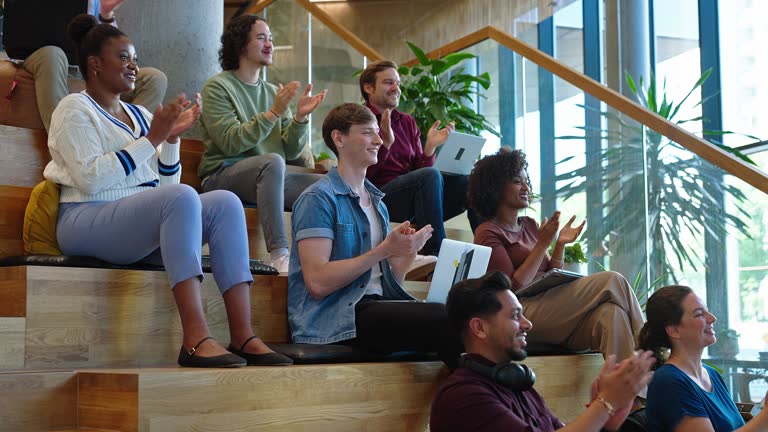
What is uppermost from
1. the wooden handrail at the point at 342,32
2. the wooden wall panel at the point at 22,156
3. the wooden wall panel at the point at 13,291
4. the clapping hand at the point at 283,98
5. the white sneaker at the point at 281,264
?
the wooden handrail at the point at 342,32

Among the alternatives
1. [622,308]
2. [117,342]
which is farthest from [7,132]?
[622,308]

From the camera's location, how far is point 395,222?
13.1 feet

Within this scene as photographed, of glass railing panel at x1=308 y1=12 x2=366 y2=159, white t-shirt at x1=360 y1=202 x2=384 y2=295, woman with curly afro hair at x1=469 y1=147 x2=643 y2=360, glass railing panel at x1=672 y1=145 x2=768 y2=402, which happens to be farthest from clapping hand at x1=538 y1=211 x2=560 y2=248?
glass railing panel at x1=308 y1=12 x2=366 y2=159

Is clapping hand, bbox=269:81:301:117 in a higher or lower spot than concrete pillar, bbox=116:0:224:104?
lower

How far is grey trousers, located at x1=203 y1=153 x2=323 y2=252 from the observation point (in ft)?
11.3

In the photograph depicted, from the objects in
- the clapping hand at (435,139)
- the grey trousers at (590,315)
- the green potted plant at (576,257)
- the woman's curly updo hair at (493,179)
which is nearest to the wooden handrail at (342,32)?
the clapping hand at (435,139)

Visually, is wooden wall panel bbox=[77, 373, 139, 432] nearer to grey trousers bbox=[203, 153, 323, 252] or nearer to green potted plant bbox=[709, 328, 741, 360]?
grey trousers bbox=[203, 153, 323, 252]

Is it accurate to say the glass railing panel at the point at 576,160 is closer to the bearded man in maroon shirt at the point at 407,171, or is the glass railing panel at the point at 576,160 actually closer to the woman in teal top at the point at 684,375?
the bearded man in maroon shirt at the point at 407,171

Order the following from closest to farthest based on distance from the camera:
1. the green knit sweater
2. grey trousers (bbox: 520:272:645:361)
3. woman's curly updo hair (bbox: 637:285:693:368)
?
1. woman's curly updo hair (bbox: 637:285:693:368)
2. grey trousers (bbox: 520:272:645:361)
3. the green knit sweater

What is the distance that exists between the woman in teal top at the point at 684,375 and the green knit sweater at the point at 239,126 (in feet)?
5.46

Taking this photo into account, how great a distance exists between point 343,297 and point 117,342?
0.66 metres

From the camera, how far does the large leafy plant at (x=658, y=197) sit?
3797 millimetres

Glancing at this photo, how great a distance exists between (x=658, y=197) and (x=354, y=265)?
5.65ft

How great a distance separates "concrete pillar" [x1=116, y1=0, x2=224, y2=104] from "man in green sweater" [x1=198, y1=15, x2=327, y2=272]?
761 millimetres
